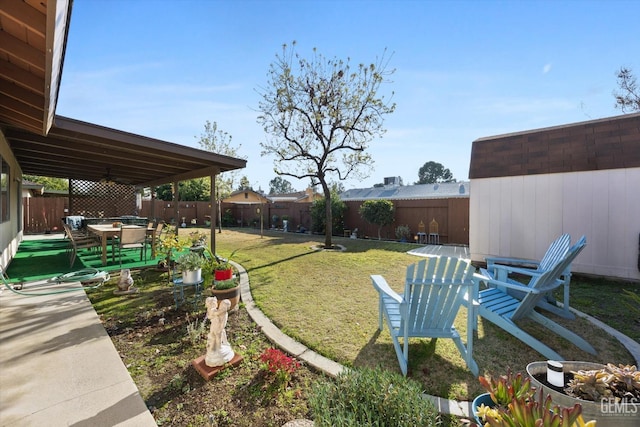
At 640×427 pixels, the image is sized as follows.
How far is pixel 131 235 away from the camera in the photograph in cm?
589

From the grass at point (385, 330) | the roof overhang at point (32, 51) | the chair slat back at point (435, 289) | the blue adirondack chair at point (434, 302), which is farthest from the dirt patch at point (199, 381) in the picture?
the roof overhang at point (32, 51)

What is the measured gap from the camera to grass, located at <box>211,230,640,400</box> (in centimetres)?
244

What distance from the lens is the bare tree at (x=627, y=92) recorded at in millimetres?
11672

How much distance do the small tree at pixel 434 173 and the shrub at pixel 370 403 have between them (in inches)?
2106

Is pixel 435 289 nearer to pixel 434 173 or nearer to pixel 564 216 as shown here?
pixel 564 216

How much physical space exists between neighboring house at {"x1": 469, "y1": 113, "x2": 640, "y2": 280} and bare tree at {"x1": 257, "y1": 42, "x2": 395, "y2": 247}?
13.3 ft

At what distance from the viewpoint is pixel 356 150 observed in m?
10.1

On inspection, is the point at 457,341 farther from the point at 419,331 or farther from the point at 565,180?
the point at 565,180

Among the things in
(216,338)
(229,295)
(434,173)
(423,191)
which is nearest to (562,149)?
(229,295)

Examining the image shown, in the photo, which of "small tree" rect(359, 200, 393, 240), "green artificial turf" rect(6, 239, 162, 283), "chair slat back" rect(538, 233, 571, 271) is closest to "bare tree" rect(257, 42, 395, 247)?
"small tree" rect(359, 200, 393, 240)

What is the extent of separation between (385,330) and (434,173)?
53.8 m

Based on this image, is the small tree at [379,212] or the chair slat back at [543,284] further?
the small tree at [379,212]

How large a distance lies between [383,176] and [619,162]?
62.9 feet

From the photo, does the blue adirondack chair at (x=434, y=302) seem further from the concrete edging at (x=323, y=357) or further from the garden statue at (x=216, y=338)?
the garden statue at (x=216, y=338)
